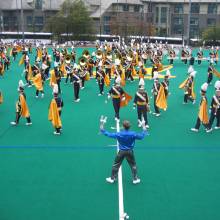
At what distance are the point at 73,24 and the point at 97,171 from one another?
4272cm

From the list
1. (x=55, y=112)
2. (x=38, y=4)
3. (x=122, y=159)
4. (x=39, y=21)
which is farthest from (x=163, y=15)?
(x=122, y=159)

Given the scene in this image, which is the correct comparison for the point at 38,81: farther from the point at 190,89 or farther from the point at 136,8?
the point at 136,8

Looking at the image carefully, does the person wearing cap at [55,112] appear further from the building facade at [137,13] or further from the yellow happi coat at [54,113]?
the building facade at [137,13]

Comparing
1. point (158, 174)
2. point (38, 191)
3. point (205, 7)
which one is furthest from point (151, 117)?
point (205, 7)

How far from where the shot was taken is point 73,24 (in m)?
48.4

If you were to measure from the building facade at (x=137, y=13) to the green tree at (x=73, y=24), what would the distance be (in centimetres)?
630

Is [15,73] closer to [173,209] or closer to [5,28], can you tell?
[173,209]

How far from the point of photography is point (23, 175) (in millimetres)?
7879

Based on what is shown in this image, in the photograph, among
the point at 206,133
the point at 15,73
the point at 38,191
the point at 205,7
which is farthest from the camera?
the point at 205,7

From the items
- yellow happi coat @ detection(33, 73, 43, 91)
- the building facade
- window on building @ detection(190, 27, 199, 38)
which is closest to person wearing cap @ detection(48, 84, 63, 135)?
yellow happi coat @ detection(33, 73, 43, 91)

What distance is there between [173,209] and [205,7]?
184ft

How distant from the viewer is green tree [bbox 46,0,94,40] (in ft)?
159

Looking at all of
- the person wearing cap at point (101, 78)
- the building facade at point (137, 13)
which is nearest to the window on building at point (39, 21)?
the building facade at point (137, 13)

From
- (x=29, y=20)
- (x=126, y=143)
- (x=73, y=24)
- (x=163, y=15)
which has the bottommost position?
(x=126, y=143)
